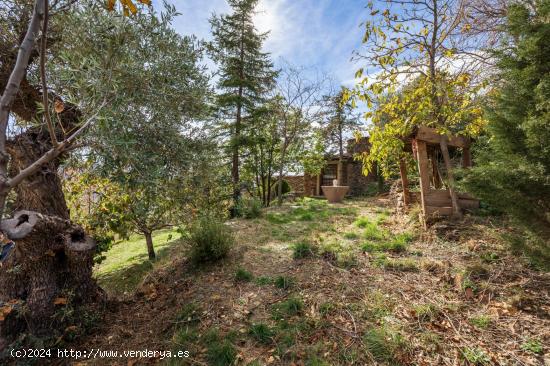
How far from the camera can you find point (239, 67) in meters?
10.5

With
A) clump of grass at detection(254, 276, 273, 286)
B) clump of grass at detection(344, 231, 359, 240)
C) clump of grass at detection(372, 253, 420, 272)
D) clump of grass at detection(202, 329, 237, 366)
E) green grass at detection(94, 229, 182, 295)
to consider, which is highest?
clump of grass at detection(344, 231, 359, 240)

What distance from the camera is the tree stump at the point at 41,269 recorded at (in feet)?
8.87

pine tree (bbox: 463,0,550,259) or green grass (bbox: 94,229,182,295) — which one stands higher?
pine tree (bbox: 463,0,550,259)

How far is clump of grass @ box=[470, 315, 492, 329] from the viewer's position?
7.73ft

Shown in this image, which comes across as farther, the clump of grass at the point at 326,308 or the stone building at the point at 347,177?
the stone building at the point at 347,177

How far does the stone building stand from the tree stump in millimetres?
13201

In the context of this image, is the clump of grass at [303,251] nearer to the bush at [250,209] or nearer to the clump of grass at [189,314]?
the clump of grass at [189,314]

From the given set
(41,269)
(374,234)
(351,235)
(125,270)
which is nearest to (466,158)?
(374,234)

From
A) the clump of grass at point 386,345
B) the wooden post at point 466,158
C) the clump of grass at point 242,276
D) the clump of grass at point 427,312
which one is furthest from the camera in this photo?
the wooden post at point 466,158

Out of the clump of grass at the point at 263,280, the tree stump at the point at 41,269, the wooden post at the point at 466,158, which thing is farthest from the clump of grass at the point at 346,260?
the wooden post at the point at 466,158

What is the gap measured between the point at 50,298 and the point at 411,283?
4.47 metres

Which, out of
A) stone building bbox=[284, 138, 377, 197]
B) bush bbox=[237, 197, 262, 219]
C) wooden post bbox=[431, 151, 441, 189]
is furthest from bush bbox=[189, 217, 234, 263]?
stone building bbox=[284, 138, 377, 197]

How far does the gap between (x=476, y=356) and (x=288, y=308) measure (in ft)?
5.77

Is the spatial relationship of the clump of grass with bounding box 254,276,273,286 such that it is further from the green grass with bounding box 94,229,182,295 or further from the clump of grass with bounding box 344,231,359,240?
the green grass with bounding box 94,229,182,295
